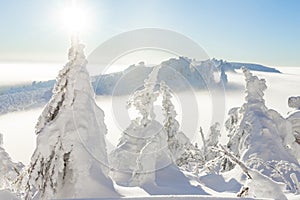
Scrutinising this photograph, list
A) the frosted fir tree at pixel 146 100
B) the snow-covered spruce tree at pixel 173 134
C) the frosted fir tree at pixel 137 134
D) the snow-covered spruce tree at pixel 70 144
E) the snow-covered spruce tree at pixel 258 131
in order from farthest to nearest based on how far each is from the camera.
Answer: the snow-covered spruce tree at pixel 173 134 → the frosted fir tree at pixel 146 100 → the snow-covered spruce tree at pixel 258 131 → the frosted fir tree at pixel 137 134 → the snow-covered spruce tree at pixel 70 144

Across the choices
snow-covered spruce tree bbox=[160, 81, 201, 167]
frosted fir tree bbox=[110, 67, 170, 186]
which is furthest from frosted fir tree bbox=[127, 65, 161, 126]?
snow-covered spruce tree bbox=[160, 81, 201, 167]

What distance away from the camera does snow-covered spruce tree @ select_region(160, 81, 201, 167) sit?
97.7 ft

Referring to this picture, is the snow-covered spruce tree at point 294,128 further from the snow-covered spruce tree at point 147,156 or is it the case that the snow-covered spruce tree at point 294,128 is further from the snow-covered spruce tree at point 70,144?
the snow-covered spruce tree at point 70,144

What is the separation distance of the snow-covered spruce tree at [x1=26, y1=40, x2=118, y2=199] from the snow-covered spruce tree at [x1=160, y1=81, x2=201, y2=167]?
17463 millimetres

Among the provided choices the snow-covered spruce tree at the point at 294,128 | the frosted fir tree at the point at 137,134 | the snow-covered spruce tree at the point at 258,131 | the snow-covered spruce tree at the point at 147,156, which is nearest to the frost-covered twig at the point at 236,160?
the snow-covered spruce tree at the point at 147,156

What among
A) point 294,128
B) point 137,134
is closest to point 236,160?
point 137,134

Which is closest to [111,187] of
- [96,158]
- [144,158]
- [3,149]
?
[96,158]

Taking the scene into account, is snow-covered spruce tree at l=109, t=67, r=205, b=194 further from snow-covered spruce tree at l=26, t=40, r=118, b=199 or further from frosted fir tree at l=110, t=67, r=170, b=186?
snow-covered spruce tree at l=26, t=40, r=118, b=199

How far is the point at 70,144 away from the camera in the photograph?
1050cm

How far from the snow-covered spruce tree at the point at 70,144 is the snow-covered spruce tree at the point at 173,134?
17.5 meters

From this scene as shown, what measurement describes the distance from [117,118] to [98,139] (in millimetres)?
11570

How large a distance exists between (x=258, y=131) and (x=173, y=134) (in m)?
9.17

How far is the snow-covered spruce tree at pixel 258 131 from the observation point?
22.8 metres

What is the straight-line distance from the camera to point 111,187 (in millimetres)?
10992
